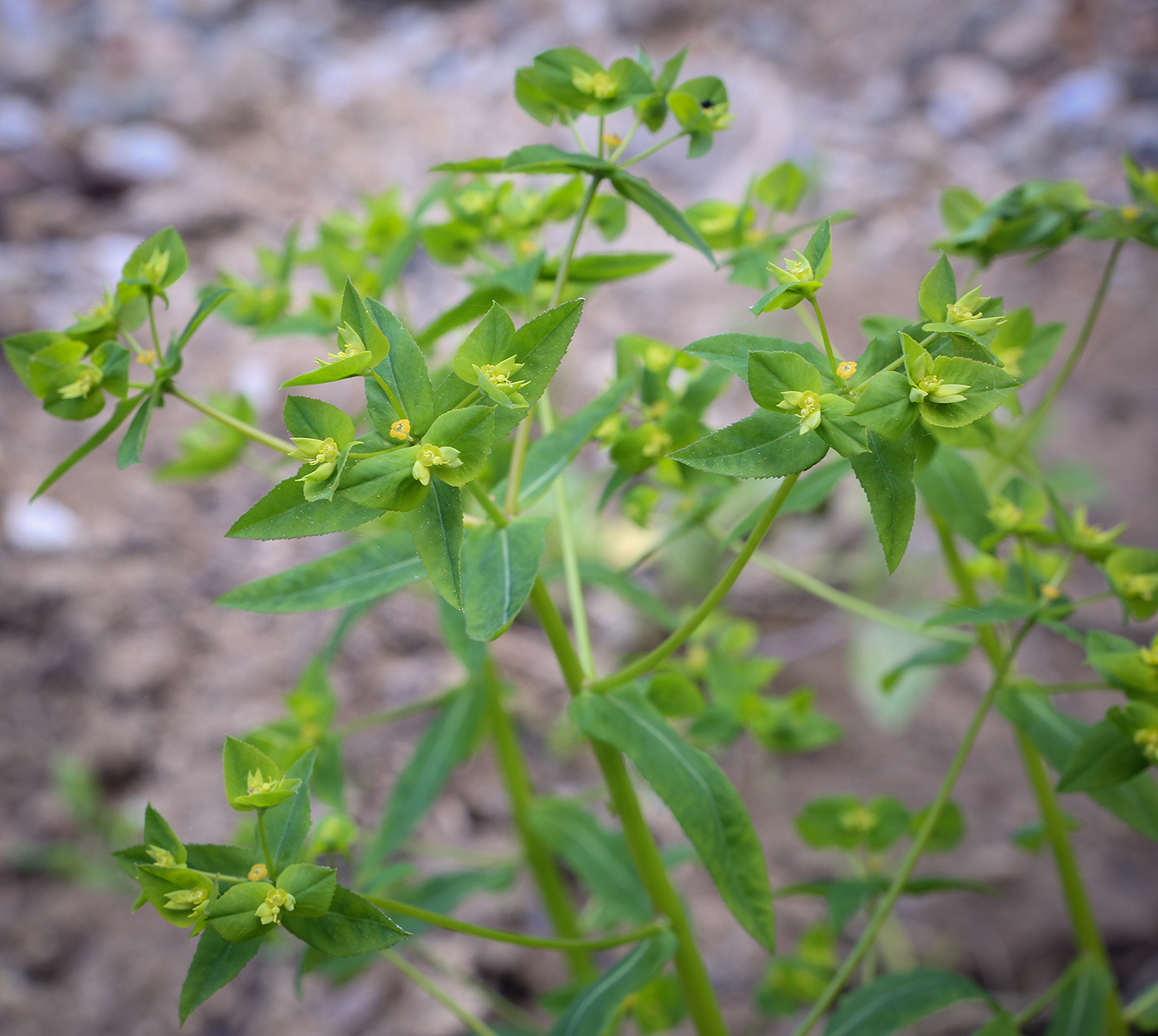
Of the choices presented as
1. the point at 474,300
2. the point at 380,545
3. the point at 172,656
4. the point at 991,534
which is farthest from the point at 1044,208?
the point at 172,656

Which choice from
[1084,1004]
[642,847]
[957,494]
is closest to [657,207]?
[957,494]

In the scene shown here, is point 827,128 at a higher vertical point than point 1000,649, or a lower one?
higher

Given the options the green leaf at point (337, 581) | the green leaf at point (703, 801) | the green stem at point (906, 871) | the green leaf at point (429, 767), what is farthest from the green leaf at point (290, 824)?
the green stem at point (906, 871)

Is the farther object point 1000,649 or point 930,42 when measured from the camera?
point 930,42

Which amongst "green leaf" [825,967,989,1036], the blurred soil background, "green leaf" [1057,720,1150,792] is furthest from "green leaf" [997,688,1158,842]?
"green leaf" [825,967,989,1036]

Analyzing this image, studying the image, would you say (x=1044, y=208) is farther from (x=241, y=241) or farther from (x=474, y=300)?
(x=241, y=241)

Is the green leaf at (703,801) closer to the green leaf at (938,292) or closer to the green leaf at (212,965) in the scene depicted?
the green leaf at (212,965)

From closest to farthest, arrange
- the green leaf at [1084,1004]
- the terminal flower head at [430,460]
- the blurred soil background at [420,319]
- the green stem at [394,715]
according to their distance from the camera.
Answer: the terminal flower head at [430,460] < the green leaf at [1084,1004] < the green stem at [394,715] < the blurred soil background at [420,319]

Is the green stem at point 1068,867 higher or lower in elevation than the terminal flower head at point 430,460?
lower
